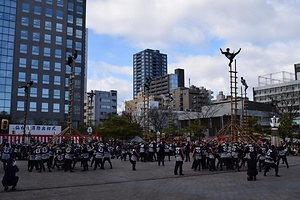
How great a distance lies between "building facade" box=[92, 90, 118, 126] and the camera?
4915 inches

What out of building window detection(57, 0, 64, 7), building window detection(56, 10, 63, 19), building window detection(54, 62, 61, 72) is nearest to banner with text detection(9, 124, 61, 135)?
building window detection(54, 62, 61, 72)

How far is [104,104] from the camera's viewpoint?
127562 mm

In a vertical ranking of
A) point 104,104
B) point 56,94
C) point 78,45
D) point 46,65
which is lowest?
point 56,94

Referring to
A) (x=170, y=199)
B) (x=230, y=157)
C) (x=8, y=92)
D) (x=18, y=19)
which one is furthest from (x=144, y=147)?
(x=18, y=19)

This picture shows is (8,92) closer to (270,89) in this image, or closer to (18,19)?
(18,19)

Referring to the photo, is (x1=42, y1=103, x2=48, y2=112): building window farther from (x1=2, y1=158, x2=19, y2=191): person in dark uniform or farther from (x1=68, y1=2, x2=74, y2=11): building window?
(x1=2, y1=158, x2=19, y2=191): person in dark uniform

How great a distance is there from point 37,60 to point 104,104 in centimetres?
5426

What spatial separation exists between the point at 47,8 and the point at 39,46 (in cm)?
966

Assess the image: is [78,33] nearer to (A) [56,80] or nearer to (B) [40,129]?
(A) [56,80]

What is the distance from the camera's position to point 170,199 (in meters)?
11.1

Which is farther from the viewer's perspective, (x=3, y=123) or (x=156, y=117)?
(x=156, y=117)

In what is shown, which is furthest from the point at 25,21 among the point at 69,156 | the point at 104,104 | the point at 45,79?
the point at 69,156

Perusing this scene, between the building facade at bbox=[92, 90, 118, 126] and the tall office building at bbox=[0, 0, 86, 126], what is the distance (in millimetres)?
43071

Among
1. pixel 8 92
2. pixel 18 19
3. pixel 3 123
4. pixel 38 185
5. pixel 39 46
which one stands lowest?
pixel 38 185
